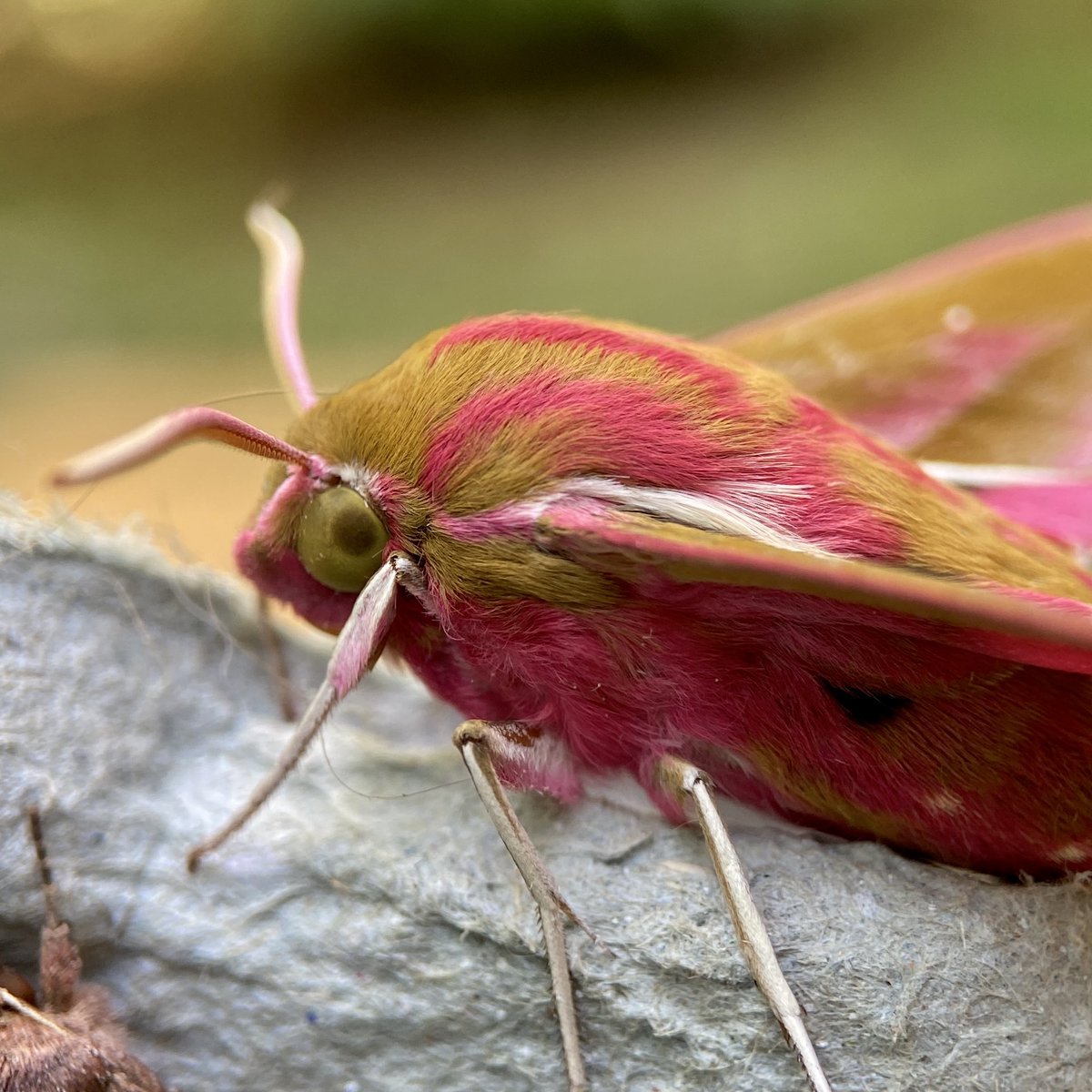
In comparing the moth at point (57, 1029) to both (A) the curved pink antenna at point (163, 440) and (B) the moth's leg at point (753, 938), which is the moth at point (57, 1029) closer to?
(A) the curved pink antenna at point (163, 440)

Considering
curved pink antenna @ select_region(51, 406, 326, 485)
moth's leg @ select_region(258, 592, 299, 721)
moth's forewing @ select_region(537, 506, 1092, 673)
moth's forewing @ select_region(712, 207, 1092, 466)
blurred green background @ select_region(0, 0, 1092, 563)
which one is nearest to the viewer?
moth's forewing @ select_region(537, 506, 1092, 673)

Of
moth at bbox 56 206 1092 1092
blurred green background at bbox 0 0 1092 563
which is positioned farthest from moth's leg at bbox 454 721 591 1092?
blurred green background at bbox 0 0 1092 563

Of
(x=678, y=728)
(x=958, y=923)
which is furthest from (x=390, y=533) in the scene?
(x=958, y=923)

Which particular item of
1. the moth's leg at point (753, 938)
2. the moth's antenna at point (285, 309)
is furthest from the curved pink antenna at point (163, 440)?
the moth's leg at point (753, 938)

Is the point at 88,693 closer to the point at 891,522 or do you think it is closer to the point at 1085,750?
the point at 891,522

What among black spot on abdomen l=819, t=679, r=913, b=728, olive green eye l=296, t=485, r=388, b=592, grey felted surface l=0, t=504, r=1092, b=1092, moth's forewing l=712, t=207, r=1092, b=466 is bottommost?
grey felted surface l=0, t=504, r=1092, b=1092

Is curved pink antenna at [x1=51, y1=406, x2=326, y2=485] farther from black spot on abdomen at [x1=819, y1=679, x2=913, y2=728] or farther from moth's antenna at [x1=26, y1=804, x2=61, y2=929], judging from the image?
black spot on abdomen at [x1=819, y1=679, x2=913, y2=728]
